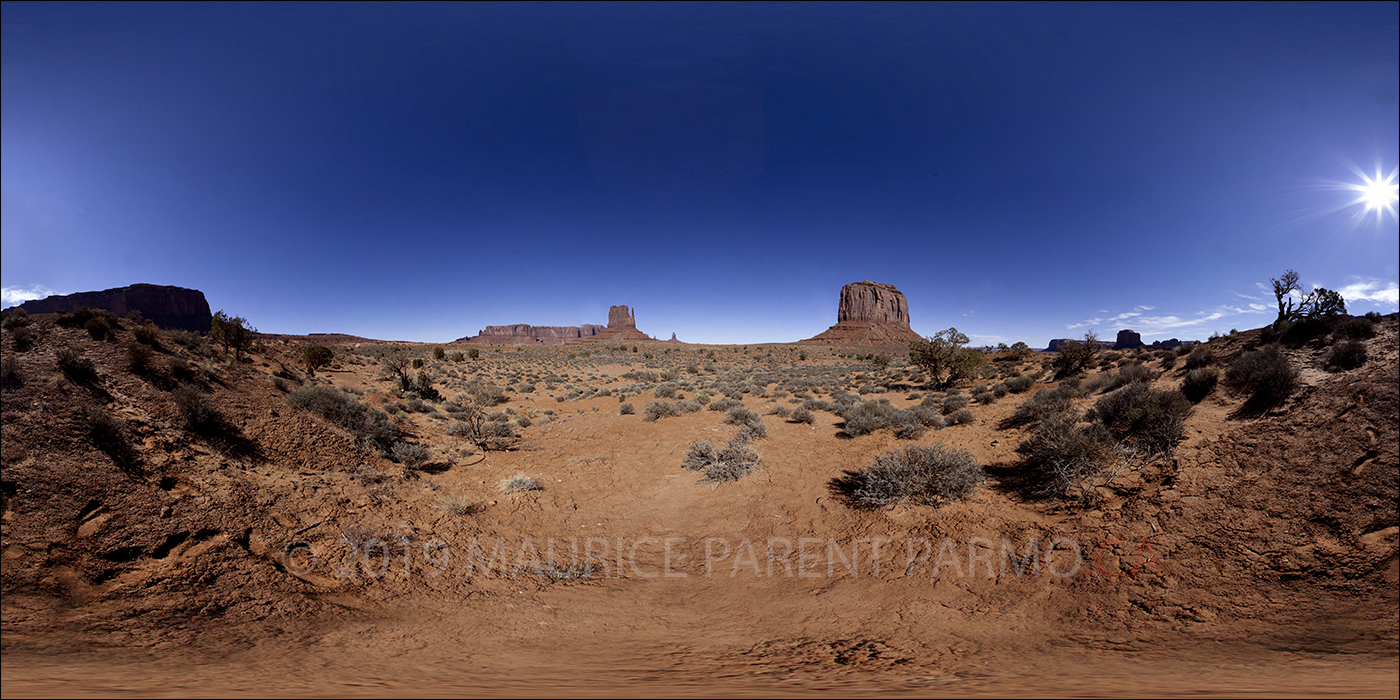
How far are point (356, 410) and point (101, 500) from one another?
5015 millimetres

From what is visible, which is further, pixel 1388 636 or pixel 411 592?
pixel 411 592

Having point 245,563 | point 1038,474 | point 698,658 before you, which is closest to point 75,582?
point 245,563

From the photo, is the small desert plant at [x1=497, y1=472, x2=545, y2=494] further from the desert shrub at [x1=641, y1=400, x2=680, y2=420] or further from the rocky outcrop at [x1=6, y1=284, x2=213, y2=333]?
the rocky outcrop at [x1=6, y1=284, x2=213, y2=333]

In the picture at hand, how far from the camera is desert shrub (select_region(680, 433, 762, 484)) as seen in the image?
8.42 meters

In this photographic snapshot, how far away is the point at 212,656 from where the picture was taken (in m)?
2.93

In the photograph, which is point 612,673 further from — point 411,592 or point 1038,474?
point 1038,474

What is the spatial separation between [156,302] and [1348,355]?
126779 millimetres

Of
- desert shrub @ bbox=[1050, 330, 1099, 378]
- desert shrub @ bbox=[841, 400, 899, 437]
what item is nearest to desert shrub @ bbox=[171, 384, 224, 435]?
desert shrub @ bbox=[841, 400, 899, 437]

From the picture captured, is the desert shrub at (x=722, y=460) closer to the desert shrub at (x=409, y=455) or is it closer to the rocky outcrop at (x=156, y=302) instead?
the desert shrub at (x=409, y=455)

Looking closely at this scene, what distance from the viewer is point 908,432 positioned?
10.5 metres

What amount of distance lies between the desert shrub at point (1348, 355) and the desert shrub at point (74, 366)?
1933cm

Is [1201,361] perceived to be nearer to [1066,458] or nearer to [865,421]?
[1066,458]

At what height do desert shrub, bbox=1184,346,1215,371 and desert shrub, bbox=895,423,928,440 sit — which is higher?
desert shrub, bbox=1184,346,1215,371

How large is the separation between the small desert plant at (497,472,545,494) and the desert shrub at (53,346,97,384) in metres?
5.72
